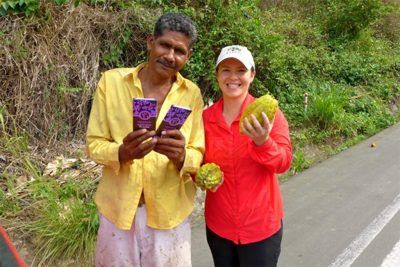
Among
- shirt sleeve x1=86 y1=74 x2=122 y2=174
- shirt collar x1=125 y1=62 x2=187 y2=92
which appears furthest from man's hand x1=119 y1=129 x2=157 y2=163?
shirt collar x1=125 y1=62 x2=187 y2=92

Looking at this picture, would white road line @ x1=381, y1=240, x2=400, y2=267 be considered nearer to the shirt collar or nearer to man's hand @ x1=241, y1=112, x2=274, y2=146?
man's hand @ x1=241, y1=112, x2=274, y2=146

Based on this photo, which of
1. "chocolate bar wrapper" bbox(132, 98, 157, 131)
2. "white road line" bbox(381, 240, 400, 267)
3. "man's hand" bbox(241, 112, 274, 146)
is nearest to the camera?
"chocolate bar wrapper" bbox(132, 98, 157, 131)

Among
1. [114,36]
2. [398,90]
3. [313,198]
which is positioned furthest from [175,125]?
[398,90]

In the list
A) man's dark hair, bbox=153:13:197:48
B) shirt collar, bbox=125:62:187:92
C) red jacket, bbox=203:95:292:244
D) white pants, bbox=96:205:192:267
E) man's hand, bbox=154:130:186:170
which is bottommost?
white pants, bbox=96:205:192:267

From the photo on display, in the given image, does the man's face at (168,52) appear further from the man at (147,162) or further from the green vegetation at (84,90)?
the green vegetation at (84,90)

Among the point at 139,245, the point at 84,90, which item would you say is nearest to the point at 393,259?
the point at 139,245

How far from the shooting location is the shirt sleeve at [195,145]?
2.27m

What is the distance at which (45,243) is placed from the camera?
3592 millimetres

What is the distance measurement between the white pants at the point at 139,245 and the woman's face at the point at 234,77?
0.81m

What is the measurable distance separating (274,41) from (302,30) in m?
4.72

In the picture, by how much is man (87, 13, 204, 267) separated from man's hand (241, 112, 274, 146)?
316 mm

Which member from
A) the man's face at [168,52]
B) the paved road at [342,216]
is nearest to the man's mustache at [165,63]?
the man's face at [168,52]

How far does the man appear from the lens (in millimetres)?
2248

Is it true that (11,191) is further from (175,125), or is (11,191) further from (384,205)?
(384,205)
